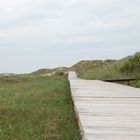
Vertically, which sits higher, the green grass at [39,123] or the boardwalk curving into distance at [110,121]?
the boardwalk curving into distance at [110,121]

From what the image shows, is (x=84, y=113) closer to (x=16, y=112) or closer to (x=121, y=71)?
(x=16, y=112)

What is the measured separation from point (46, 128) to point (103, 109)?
40.6 inches

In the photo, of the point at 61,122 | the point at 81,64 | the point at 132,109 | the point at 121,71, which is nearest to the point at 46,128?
the point at 61,122

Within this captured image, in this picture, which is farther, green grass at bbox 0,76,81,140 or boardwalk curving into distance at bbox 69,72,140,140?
green grass at bbox 0,76,81,140

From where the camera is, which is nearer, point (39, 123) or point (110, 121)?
point (110, 121)

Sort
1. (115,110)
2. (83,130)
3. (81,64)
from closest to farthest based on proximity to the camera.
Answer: (83,130) → (115,110) → (81,64)

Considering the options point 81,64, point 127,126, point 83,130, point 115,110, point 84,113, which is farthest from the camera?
point 81,64

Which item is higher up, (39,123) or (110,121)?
(110,121)

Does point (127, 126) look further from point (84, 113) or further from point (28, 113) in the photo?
point (28, 113)

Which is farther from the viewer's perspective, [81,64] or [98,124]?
[81,64]

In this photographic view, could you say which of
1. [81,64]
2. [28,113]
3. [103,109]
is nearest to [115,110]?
[103,109]

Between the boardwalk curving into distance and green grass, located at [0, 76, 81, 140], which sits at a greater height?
the boardwalk curving into distance

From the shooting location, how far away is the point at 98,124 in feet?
17.7

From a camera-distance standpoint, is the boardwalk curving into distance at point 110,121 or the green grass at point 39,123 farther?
the green grass at point 39,123
